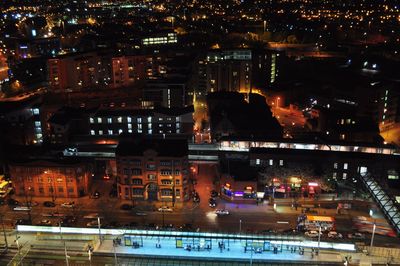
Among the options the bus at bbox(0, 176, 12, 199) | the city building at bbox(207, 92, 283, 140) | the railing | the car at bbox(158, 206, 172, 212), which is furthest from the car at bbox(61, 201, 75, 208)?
the railing

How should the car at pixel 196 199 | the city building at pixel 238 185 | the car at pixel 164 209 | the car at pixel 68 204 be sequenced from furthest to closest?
the car at pixel 196 199 → the city building at pixel 238 185 → the car at pixel 68 204 → the car at pixel 164 209

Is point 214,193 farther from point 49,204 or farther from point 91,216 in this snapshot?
point 49,204

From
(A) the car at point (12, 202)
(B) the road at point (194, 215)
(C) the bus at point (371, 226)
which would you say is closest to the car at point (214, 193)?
(B) the road at point (194, 215)

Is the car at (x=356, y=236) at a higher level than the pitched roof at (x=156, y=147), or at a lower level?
lower

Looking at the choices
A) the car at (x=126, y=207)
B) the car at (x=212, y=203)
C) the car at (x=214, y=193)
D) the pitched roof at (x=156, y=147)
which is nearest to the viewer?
the car at (x=126, y=207)

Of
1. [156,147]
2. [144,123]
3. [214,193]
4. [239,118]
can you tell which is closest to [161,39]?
[239,118]

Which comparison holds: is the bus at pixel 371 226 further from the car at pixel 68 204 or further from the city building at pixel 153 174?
the car at pixel 68 204

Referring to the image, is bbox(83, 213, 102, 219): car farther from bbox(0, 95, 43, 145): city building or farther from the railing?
the railing

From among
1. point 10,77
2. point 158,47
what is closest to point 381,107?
point 158,47
